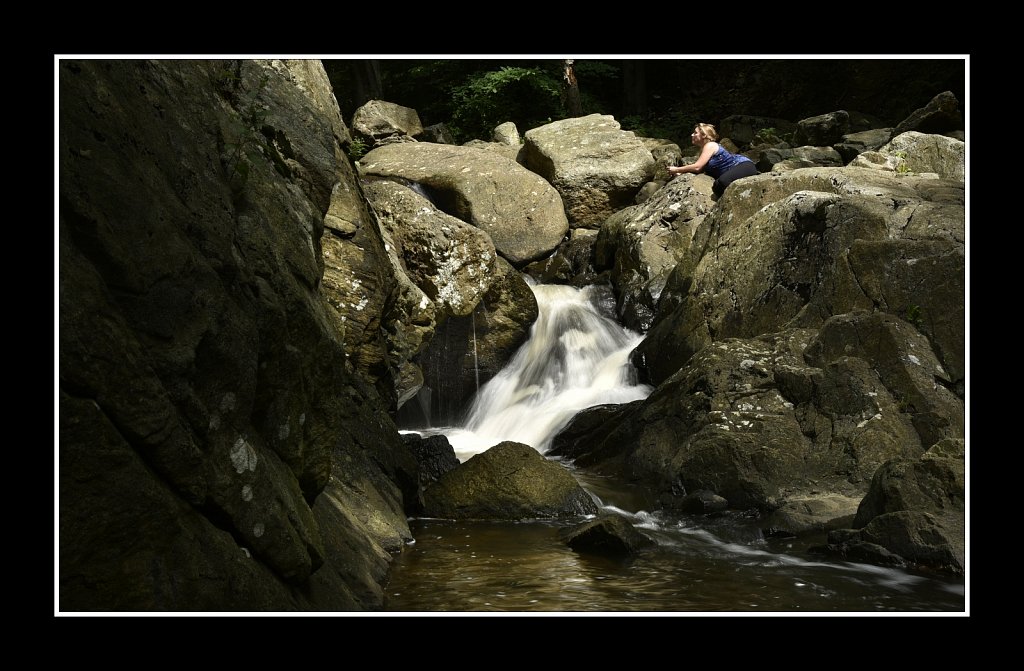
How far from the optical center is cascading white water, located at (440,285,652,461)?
10055mm

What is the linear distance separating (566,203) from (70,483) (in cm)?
1390

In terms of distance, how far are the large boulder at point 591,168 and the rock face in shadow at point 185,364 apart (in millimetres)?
11586

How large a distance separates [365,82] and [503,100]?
3731 mm

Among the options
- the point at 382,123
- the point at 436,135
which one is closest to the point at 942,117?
the point at 436,135

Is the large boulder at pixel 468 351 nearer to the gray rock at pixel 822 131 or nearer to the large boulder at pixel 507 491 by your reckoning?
the large boulder at pixel 507 491

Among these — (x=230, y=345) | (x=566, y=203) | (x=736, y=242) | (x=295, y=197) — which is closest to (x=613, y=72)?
(x=566, y=203)

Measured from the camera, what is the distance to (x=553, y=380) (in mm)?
11359

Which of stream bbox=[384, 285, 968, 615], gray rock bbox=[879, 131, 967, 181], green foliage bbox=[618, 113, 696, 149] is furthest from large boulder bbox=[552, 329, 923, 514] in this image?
green foliage bbox=[618, 113, 696, 149]

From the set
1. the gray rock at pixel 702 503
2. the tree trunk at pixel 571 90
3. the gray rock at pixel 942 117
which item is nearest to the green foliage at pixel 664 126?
the tree trunk at pixel 571 90

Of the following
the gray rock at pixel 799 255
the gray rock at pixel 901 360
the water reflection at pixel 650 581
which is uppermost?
the gray rock at pixel 799 255

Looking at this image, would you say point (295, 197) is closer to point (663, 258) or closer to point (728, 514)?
point (728, 514)

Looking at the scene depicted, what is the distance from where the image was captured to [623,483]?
7703mm

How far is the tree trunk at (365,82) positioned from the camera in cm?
2084

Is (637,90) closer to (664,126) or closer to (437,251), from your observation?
(664,126)
